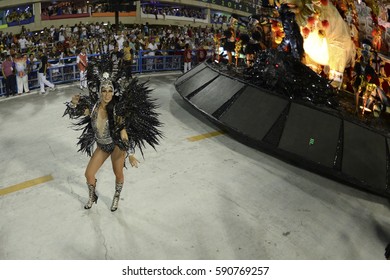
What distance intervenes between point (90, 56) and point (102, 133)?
894cm

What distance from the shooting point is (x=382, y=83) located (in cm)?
837

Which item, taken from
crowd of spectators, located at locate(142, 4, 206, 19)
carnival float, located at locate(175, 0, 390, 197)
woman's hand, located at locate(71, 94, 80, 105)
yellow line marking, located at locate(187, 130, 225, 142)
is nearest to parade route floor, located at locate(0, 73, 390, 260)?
yellow line marking, located at locate(187, 130, 225, 142)

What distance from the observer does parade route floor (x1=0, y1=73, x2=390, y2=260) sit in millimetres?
4562

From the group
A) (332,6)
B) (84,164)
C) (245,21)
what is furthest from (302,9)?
(84,164)

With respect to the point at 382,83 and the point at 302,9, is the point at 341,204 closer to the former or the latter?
the point at 382,83

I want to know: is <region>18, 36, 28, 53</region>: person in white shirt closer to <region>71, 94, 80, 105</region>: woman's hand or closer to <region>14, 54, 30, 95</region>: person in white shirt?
<region>14, 54, 30, 95</region>: person in white shirt

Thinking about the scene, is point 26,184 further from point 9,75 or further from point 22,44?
point 22,44

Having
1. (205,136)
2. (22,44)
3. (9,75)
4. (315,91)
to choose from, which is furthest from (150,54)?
(315,91)

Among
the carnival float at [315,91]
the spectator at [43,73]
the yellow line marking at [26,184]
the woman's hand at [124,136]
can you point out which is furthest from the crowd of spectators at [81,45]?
the woman's hand at [124,136]

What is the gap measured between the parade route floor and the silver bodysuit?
3.33ft

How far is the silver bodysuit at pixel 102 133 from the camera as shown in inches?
188

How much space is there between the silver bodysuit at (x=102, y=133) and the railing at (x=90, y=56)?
19.4 feet

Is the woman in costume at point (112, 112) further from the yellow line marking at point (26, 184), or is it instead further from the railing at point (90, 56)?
the railing at point (90, 56)

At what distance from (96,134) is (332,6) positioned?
7.12 metres
